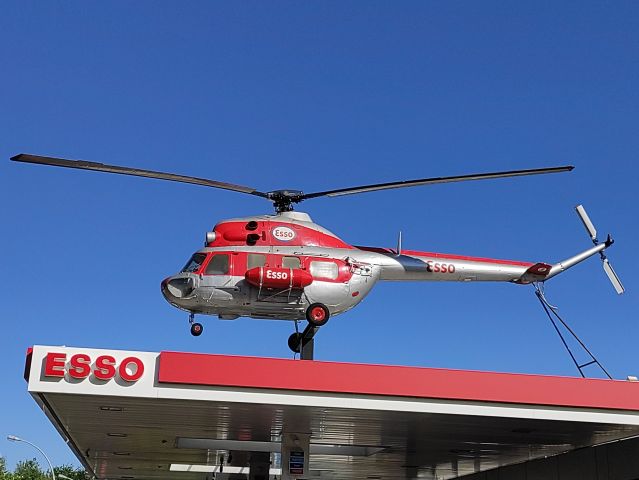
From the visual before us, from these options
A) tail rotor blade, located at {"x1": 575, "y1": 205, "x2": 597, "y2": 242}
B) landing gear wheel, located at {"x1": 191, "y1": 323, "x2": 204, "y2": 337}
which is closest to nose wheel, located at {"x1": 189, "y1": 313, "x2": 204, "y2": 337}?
landing gear wheel, located at {"x1": 191, "y1": 323, "x2": 204, "y2": 337}

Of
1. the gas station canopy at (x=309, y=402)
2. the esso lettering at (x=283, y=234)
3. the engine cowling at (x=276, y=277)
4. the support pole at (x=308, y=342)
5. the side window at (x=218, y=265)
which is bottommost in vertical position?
the gas station canopy at (x=309, y=402)

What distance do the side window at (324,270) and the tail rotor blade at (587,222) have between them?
8.99 meters

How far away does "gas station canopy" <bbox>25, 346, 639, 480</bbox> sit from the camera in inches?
660

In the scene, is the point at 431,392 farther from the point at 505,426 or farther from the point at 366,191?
the point at 366,191

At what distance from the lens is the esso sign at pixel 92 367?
1644 cm

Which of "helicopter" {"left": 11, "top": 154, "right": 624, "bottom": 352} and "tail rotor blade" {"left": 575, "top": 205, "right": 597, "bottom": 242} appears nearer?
"helicopter" {"left": 11, "top": 154, "right": 624, "bottom": 352}

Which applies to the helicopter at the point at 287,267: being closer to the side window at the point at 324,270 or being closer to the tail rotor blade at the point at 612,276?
→ the side window at the point at 324,270

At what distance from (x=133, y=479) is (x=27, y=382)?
22.7 m

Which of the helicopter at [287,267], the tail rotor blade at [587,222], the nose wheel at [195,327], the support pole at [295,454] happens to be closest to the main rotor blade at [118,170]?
the helicopter at [287,267]

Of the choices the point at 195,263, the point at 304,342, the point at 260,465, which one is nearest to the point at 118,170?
the point at 195,263

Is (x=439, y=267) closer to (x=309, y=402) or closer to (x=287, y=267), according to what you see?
(x=287, y=267)

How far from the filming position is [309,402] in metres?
17.4

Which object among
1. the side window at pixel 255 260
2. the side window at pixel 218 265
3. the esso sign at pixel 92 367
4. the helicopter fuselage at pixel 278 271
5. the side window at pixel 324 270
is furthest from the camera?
the side window at pixel 324 270

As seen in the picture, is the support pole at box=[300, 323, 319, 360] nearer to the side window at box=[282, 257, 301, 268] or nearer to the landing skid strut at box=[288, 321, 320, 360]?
the landing skid strut at box=[288, 321, 320, 360]
